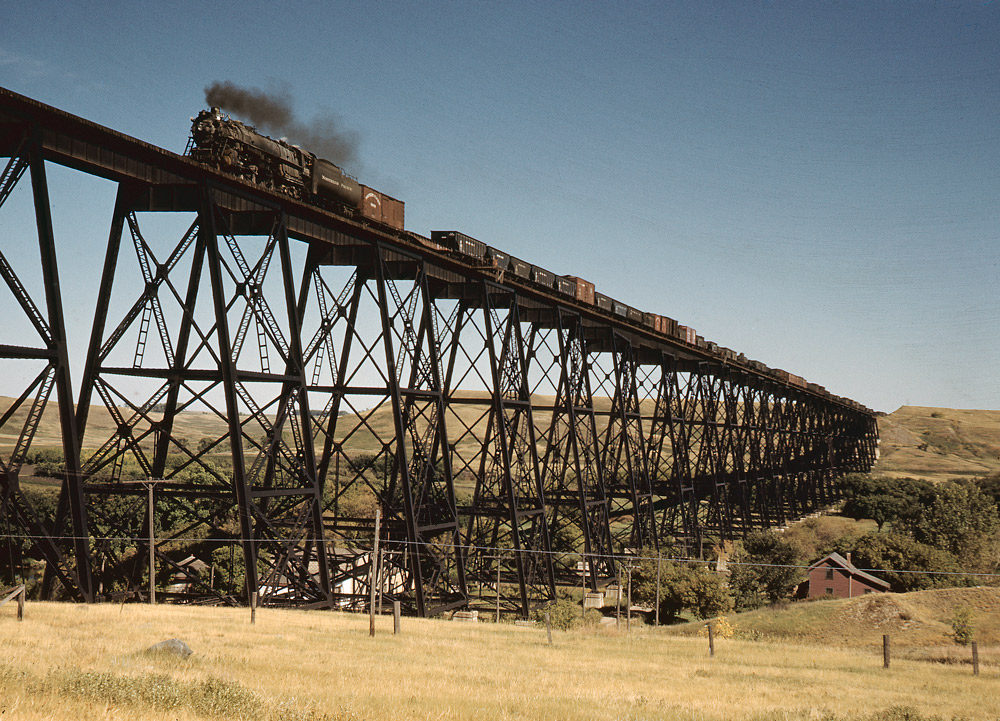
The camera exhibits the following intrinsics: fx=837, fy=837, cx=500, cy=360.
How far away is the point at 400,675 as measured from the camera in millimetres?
15438

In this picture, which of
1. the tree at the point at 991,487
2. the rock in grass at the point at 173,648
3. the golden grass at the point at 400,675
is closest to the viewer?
the golden grass at the point at 400,675

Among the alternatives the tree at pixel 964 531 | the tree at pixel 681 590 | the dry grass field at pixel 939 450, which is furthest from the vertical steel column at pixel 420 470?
the dry grass field at pixel 939 450

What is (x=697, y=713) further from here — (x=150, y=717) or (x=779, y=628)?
(x=779, y=628)

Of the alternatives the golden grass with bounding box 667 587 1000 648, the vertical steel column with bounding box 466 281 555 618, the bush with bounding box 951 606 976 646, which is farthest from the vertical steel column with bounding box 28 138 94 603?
the bush with bounding box 951 606 976 646

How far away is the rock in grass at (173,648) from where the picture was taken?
46.7 ft

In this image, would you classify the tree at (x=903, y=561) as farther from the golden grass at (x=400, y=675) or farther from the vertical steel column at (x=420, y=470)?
the vertical steel column at (x=420, y=470)

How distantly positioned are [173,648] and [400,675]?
401 centimetres

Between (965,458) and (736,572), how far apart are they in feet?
460

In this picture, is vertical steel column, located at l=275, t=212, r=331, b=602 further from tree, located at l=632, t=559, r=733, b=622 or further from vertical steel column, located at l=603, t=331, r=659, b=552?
tree, located at l=632, t=559, r=733, b=622

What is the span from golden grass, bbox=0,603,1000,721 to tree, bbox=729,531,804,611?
24.9m

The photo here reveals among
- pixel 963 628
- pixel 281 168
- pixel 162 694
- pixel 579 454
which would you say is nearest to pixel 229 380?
pixel 281 168

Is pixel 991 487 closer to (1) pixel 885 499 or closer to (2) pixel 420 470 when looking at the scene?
(1) pixel 885 499

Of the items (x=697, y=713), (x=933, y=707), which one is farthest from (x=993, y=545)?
(x=697, y=713)

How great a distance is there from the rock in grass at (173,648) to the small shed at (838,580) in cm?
4610
